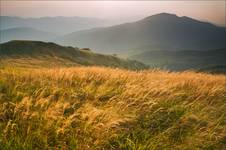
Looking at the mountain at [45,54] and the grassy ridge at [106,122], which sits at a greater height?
the grassy ridge at [106,122]

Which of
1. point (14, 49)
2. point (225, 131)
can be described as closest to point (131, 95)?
point (225, 131)

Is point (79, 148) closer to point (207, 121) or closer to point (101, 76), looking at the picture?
point (207, 121)

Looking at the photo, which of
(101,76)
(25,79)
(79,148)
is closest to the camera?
(79,148)

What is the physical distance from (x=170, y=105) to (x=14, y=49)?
303 ft

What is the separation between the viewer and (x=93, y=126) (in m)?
4.34

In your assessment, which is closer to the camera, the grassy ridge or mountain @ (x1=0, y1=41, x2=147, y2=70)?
the grassy ridge

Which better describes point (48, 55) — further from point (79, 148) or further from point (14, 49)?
point (79, 148)

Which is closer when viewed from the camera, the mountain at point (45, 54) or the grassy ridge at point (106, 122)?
the grassy ridge at point (106, 122)

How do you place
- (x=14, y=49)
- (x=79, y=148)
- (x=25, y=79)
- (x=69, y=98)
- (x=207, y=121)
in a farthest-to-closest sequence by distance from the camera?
(x=14, y=49)
(x=25, y=79)
(x=69, y=98)
(x=207, y=121)
(x=79, y=148)

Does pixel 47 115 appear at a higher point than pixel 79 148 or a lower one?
higher

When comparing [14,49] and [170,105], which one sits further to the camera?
[14,49]

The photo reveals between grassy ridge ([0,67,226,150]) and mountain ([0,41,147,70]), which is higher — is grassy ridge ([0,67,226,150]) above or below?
above

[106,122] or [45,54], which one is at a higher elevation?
[106,122]

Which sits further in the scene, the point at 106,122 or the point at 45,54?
the point at 45,54
